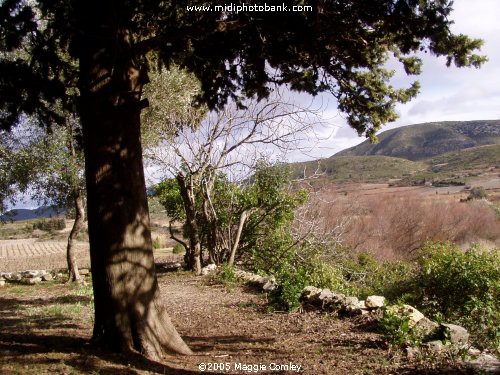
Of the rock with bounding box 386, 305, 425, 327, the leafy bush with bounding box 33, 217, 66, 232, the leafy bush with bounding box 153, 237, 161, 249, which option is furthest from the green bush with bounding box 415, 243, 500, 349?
the leafy bush with bounding box 33, 217, 66, 232

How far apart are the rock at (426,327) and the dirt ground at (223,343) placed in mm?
441

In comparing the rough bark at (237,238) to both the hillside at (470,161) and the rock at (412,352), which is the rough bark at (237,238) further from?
the hillside at (470,161)

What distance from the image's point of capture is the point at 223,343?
534cm

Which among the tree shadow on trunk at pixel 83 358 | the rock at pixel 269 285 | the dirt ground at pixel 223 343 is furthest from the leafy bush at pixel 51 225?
the tree shadow on trunk at pixel 83 358

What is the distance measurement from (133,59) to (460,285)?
22.6 feet

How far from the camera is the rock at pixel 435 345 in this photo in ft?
14.3

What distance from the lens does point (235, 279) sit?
9961mm

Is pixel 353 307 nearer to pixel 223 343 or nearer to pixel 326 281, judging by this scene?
pixel 223 343

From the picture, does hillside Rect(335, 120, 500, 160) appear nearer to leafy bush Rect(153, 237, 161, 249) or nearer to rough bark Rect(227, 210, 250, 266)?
leafy bush Rect(153, 237, 161, 249)

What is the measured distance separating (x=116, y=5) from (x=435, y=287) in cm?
738

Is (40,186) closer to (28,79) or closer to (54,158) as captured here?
(54,158)

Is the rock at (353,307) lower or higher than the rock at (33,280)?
higher

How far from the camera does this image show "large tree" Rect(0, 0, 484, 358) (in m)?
4.31

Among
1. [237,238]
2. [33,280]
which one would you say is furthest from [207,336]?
[33,280]
